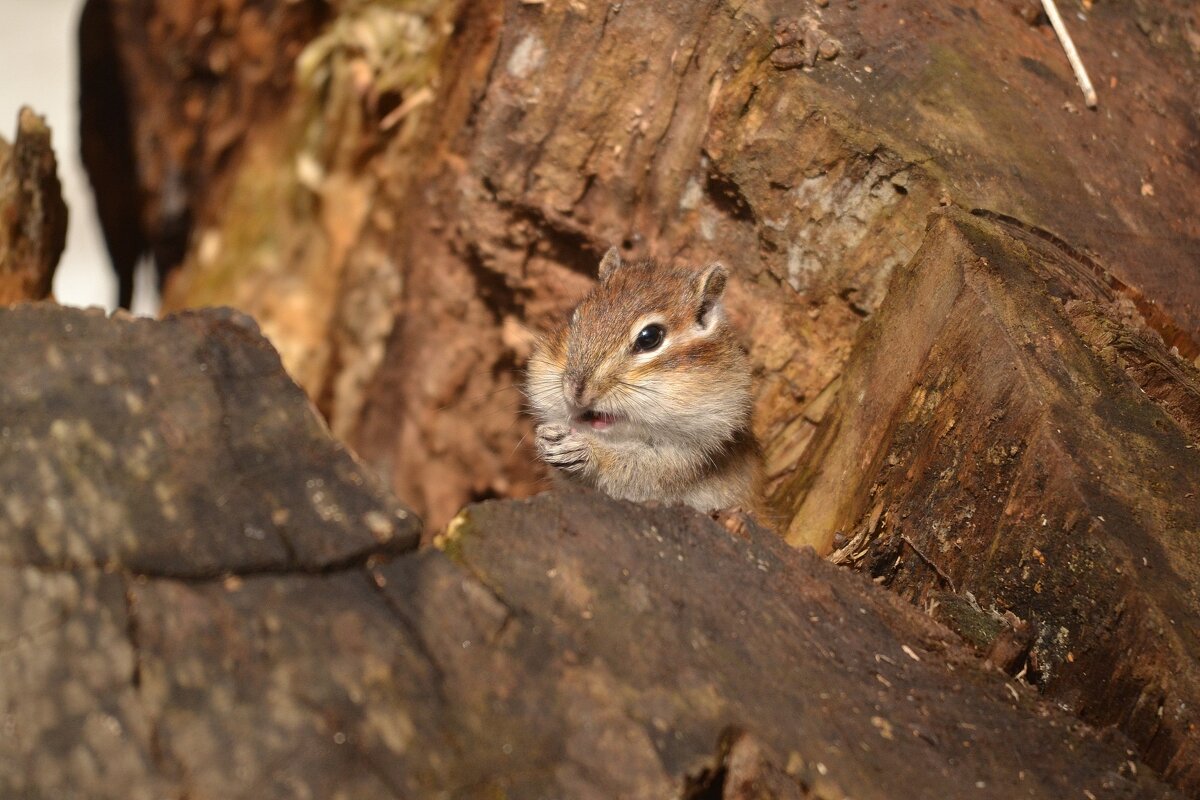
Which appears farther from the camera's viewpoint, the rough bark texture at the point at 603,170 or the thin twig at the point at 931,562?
the rough bark texture at the point at 603,170

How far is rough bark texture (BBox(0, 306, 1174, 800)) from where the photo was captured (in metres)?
1.89

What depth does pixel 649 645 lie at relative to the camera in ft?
7.31

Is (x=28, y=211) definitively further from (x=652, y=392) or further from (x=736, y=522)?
(x=736, y=522)

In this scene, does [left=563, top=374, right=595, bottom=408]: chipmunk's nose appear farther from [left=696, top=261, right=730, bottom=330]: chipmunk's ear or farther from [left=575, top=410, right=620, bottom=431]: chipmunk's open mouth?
[left=696, top=261, right=730, bottom=330]: chipmunk's ear

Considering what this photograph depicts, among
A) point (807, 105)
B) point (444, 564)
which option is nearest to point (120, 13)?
A: point (807, 105)

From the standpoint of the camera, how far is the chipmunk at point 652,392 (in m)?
3.78

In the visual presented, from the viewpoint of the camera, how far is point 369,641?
6.75ft

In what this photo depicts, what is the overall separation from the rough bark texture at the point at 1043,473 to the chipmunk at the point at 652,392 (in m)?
0.58

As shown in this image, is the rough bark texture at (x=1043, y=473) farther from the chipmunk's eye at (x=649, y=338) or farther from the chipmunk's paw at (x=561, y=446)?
the chipmunk's paw at (x=561, y=446)

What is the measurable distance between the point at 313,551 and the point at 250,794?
49 centimetres

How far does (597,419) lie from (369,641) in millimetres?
2004

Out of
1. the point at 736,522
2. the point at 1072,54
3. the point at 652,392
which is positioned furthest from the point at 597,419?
the point at 1072,54

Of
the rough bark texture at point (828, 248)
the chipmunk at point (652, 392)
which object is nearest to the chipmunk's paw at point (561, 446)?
the chipmunk at point (652, 392)

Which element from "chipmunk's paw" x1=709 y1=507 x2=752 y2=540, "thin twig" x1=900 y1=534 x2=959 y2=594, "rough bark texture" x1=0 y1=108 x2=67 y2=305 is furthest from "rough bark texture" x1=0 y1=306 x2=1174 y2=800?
"rough bark texture" x1=0 y1=108 x2=67 y2=305
